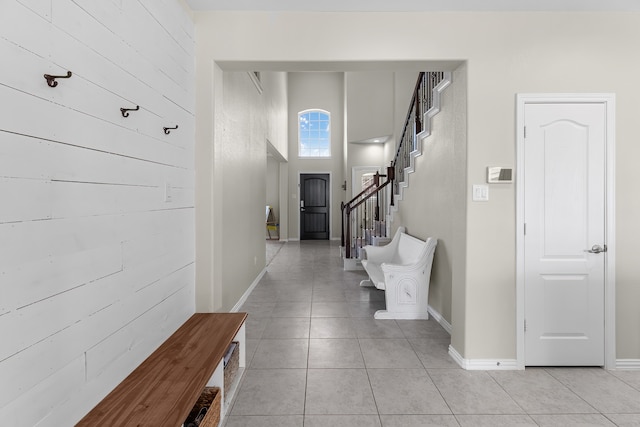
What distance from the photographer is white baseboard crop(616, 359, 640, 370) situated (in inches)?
98.7

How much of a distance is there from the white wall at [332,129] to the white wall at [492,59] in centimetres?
773

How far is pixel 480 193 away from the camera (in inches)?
98.1

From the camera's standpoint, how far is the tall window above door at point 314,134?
408 inches

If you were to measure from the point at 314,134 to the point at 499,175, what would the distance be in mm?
8383

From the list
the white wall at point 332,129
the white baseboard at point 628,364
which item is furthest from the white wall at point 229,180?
the white wall at point 332,129

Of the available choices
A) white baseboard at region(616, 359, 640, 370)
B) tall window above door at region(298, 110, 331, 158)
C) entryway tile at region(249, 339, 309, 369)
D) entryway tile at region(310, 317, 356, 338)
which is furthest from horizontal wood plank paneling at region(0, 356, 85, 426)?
tall window above door at region(298, 110, 331, 158)

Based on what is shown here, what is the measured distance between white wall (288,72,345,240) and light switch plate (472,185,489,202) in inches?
305

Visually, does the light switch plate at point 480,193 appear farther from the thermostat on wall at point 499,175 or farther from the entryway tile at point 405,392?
the entryway tile at point 405,392

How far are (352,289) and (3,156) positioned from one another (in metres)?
4.15

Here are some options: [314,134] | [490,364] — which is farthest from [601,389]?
[314,134]

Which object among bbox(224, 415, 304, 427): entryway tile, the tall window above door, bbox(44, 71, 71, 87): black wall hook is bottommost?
bbox(224, 415, 304, 427): entryway tile

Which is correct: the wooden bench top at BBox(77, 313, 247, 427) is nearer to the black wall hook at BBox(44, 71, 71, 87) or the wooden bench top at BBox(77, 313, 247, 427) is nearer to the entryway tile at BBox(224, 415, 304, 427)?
the entryway tile at BBox(224, 415, 304, 427)

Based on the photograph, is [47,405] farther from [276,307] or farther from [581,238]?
[581,238]

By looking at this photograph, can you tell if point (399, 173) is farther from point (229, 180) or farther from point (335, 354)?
point (335, 354)
